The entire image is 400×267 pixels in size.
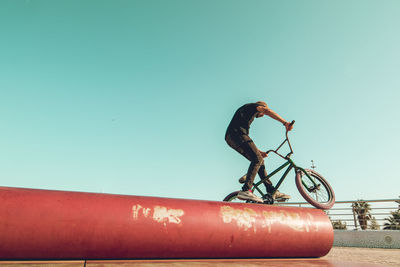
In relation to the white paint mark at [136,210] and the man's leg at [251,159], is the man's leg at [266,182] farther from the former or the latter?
the white paint mark at [136,210]

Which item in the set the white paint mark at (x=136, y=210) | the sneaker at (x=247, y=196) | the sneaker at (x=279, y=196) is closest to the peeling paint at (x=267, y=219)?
the white paint mark at (x=136, y=210)

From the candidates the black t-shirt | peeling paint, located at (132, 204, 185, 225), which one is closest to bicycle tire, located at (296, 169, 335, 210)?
the black t-shirt

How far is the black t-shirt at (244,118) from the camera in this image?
4.47 metres

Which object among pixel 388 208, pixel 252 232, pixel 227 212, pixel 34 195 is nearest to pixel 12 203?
pixel 34 195

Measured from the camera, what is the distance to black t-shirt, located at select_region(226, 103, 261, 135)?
176 inches

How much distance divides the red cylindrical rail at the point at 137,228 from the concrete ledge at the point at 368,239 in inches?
254

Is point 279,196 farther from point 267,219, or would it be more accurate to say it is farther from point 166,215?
point 166,215

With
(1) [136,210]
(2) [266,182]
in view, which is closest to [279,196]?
(2) [266,182]

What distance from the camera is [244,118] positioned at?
4500 mm

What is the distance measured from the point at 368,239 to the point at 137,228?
27.8 feet


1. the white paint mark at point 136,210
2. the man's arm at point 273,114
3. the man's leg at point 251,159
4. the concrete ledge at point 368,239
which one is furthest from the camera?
the concrete ledge at point 368,239

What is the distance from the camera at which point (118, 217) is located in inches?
78.2

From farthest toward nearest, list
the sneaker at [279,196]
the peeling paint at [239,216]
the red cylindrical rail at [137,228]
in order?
the sneaker at [279,196]
the peeling paint at [239,216]
the red cylindrical rail at [137,228]

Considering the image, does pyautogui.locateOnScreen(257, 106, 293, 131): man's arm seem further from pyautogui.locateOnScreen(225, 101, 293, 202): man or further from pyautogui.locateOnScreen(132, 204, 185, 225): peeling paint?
pyautogui.locateOnScreen(132, 204, 185, 225): peeling paint
